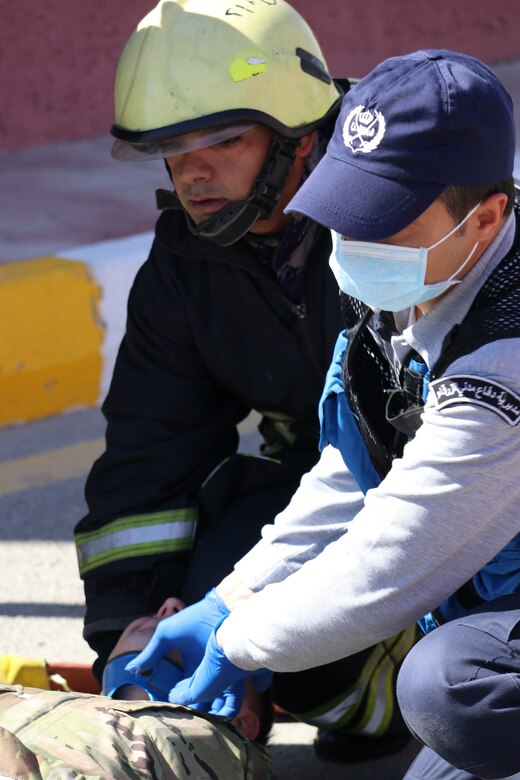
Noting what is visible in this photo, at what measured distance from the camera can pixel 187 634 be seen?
2322 millimetres

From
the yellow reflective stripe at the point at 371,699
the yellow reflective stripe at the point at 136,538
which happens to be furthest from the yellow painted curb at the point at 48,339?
the yellow reflective stripe at the point at 371,699

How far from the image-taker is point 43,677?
263 cm

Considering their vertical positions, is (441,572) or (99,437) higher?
(441,572)

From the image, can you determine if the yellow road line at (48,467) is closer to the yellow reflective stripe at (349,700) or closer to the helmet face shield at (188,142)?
the helmet face shield at (188,142)

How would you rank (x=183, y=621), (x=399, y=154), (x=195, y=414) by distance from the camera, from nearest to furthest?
(x=399, y=154)
(x=183, y=621)
(x=195, y=414)

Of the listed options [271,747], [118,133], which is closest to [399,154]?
[118,133]

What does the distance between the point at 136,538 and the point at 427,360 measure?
922 mm

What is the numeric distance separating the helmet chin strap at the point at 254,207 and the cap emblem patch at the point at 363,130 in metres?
0.68

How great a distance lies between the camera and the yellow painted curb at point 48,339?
13.5 ft

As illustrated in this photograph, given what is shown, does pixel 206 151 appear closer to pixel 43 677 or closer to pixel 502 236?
pixel 502 236

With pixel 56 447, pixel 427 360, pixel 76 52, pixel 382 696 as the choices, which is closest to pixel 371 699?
pixel 382 696

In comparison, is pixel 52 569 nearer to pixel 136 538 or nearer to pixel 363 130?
pixel 136 538

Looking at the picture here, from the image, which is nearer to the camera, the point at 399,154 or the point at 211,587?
the point at 399,154

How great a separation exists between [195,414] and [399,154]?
1062 millimetres
